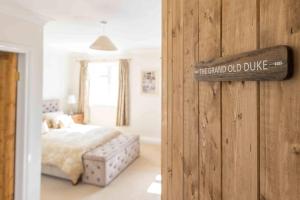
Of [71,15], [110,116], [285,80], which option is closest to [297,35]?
[285,80]

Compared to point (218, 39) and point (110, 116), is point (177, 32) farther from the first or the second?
point (110, 116)

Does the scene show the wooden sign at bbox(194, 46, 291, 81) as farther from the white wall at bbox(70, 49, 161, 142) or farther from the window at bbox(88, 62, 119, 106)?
the window at bbox(88, 62, 119, 106)

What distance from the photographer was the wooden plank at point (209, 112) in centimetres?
71

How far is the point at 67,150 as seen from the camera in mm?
3209

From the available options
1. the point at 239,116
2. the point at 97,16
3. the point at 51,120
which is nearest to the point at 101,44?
the point at 97,16

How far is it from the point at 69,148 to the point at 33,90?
1.31 m

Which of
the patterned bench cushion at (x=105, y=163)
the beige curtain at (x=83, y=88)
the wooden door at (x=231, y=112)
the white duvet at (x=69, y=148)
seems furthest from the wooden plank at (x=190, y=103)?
the beige curtain at (x=83, y=88)

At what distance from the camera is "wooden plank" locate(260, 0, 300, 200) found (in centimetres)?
47

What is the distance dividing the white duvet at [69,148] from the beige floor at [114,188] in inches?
8.4

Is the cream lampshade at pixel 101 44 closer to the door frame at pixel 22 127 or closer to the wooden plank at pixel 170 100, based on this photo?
the door frame at pixel 22 127

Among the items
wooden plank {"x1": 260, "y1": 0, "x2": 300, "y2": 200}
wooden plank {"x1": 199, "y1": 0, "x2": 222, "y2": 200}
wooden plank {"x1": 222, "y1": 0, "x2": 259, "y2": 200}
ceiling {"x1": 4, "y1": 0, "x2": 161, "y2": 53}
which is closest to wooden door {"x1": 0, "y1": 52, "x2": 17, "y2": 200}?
ceiling {"x1": 4, "y1": 0, "x2": 161, "y2": 53}

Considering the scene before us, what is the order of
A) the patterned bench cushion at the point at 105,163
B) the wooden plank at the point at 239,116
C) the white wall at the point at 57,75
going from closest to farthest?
the wooden plank at the point at 239,116 < the patterned bench cushion at the point at 105,163 < the white wall at the point at 57,75

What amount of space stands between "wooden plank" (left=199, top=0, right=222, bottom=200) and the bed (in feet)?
9.01

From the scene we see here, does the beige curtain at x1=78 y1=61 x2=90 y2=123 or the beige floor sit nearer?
the beige floor
